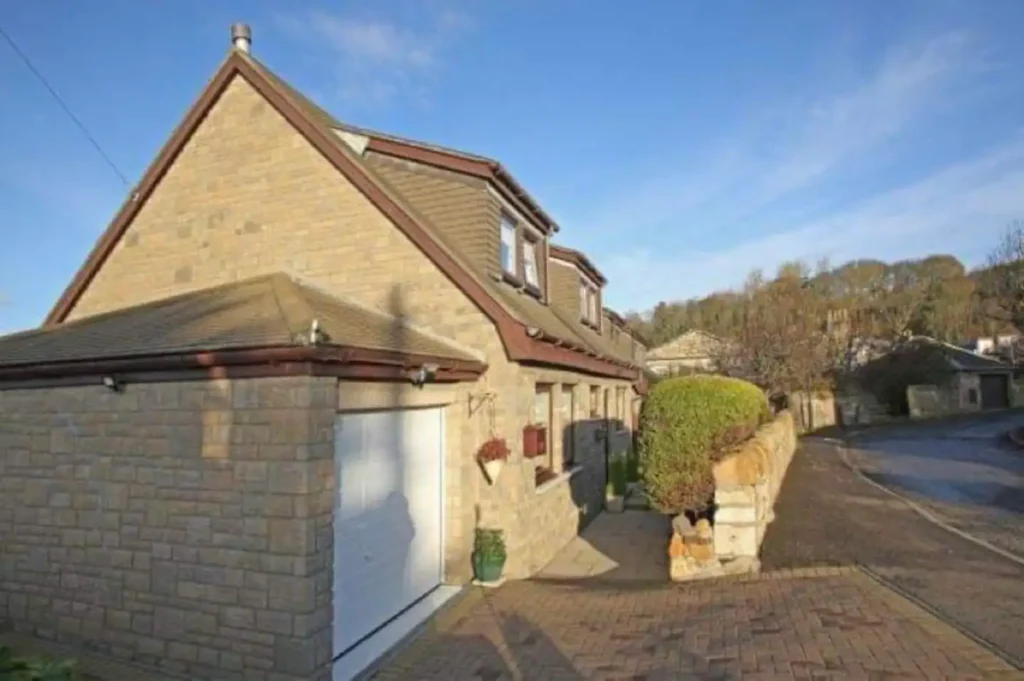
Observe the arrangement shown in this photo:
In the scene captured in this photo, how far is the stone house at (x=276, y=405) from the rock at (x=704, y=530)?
247 centimetres

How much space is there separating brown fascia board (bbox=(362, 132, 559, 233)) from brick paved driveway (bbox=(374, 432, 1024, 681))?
6.33 metres

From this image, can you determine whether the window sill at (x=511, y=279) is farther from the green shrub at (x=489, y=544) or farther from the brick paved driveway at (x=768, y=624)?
the brick paved driveway at (x=768, y=624)

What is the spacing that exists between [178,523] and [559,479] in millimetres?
6577

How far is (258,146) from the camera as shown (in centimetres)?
1074

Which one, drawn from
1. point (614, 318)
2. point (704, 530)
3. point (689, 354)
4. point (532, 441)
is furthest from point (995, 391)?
point (532, 441)

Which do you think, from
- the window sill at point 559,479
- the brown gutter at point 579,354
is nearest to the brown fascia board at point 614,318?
the brown gutter at point 579,354

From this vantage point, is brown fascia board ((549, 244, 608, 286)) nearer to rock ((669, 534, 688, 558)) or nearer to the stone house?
the stone house

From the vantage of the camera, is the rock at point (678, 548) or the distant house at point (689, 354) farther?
the distant house at point (689, 354)

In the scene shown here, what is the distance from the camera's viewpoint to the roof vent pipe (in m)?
11.0

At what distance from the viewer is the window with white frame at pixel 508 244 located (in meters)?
11.9

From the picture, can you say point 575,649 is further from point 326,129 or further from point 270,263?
point 326,129

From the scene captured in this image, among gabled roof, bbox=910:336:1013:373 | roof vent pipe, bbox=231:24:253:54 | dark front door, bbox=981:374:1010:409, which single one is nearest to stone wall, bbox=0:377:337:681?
roof vent pipe, bbox=231:24:253:54

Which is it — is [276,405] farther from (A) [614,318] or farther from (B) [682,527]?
(A) [614,318]

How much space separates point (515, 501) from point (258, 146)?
697 cm
